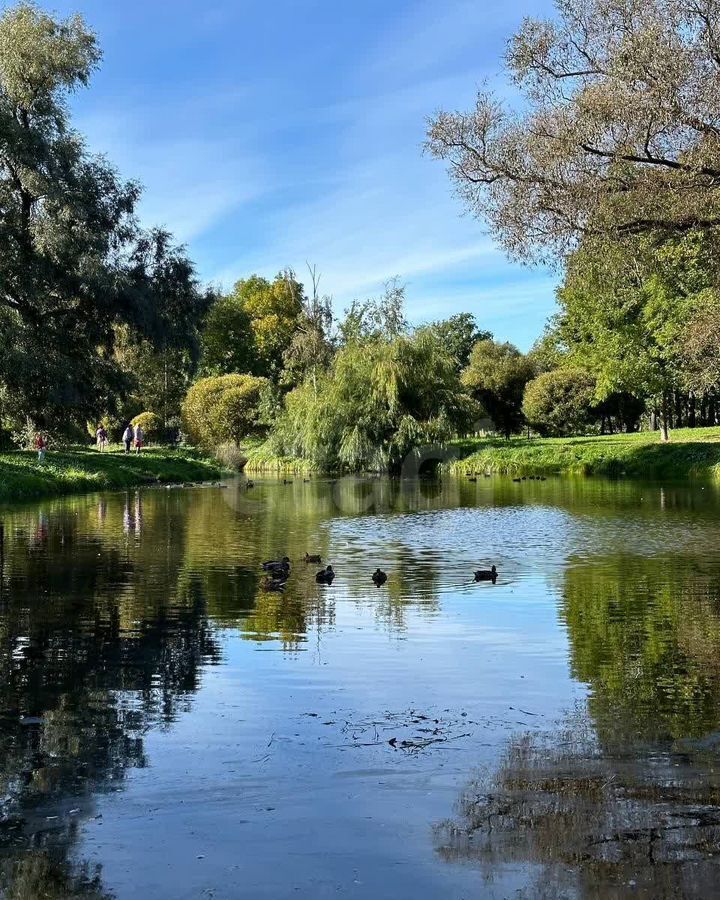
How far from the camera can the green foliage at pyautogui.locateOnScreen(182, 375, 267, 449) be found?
6228 centimetres

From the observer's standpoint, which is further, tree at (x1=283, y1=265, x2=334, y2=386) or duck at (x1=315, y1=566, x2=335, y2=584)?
tree at (x1=283, y1=265, x2=334, y2=386)

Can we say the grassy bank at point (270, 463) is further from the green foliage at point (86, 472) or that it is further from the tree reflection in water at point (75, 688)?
the tree reflection in water at point (75, 688)

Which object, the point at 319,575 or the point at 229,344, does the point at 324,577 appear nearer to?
the point at 319,575

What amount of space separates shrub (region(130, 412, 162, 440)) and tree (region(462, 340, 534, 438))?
21705mm

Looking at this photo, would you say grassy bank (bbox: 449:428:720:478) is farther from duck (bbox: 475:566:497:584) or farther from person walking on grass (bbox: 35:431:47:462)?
duck (bbox: 475:566:497:584)

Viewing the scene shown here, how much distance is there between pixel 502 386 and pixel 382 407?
93.0ft

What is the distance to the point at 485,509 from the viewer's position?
27.5m

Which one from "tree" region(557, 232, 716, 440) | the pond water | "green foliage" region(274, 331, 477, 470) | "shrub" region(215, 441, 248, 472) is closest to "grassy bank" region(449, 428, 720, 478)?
"tree" region(557, 232, 716, 440)

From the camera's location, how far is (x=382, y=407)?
46.1 meters

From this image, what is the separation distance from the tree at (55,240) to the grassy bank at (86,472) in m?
2.07

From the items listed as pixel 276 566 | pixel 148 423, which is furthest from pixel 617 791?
pixel 148 423

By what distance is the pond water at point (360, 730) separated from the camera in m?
4.71

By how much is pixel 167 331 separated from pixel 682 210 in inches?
1064

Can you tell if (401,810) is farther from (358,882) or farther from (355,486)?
(355,486)
